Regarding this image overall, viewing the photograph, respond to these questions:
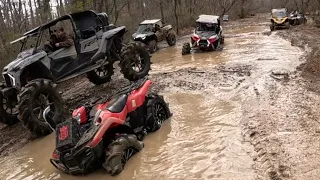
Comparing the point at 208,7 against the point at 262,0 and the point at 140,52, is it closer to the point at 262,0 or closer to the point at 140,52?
the point at 262,0

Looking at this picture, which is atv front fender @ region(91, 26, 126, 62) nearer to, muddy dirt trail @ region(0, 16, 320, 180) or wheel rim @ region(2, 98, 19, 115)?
muddy dirt trail @ region(0, 16, 320, 180)

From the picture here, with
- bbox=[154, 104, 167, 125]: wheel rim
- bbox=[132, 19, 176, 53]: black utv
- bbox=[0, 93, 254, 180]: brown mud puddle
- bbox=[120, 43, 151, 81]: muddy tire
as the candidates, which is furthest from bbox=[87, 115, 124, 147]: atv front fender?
bbox=[132, 19, 176, 53]: black utv

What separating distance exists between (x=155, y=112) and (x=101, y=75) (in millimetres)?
4594

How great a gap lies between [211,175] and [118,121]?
169 cm

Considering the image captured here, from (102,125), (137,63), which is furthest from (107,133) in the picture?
(137,63)

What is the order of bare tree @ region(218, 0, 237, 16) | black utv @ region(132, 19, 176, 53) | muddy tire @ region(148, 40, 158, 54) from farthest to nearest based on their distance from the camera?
bare tree @ region(218, 0, 237, 16) → muddy tire @ region(148, 40, 158, 54) → black utv @ region(132, 19, 176, 53)

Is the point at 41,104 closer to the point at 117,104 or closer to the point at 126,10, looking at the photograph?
the point at 117,104

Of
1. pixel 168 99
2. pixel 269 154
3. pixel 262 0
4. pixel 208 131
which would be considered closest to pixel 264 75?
pixel 168 99

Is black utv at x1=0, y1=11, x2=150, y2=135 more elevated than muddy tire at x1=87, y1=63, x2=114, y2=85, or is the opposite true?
black utv at x1=0, y1=11, x2=150, y2=135

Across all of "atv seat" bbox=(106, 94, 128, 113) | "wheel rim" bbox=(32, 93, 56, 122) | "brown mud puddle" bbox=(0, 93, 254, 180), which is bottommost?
"brown mud puddle" bbox=(0, 93, 254, 180)

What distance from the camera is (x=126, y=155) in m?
5.59

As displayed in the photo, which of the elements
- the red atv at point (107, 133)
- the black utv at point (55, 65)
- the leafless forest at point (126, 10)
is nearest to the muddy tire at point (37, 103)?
the black utv at point (55, 65)

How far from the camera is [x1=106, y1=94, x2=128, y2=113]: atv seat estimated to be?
5750 mm

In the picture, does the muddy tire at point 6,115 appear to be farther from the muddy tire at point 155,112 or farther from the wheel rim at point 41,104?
the muddy tire at point 155,112
